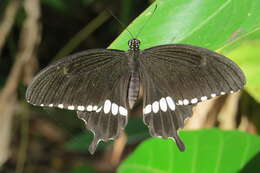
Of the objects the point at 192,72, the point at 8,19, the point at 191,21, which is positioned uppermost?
the point at 8,19

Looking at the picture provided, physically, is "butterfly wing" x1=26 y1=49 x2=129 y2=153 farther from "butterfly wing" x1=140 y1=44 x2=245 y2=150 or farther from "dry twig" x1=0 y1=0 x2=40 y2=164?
"dry twig" x1=0 y1=0 x2=40 y2=164

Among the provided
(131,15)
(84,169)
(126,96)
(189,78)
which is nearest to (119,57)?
(126,96)

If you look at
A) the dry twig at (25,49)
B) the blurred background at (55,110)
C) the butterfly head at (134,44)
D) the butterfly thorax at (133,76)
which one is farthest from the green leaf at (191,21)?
the dry twig at (25,49)

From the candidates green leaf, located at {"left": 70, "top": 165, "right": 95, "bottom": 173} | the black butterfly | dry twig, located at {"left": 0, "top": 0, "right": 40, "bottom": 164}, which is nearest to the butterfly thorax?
the black butterfly

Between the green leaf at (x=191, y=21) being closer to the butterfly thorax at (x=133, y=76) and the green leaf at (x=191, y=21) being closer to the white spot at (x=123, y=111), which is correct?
the butterfly thorax at (x=133, y=76)

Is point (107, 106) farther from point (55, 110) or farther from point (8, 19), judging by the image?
point (55, 110)

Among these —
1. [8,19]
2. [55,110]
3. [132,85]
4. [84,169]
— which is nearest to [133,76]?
[132,85]

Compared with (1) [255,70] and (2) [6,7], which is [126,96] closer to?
(1) [255,70]
